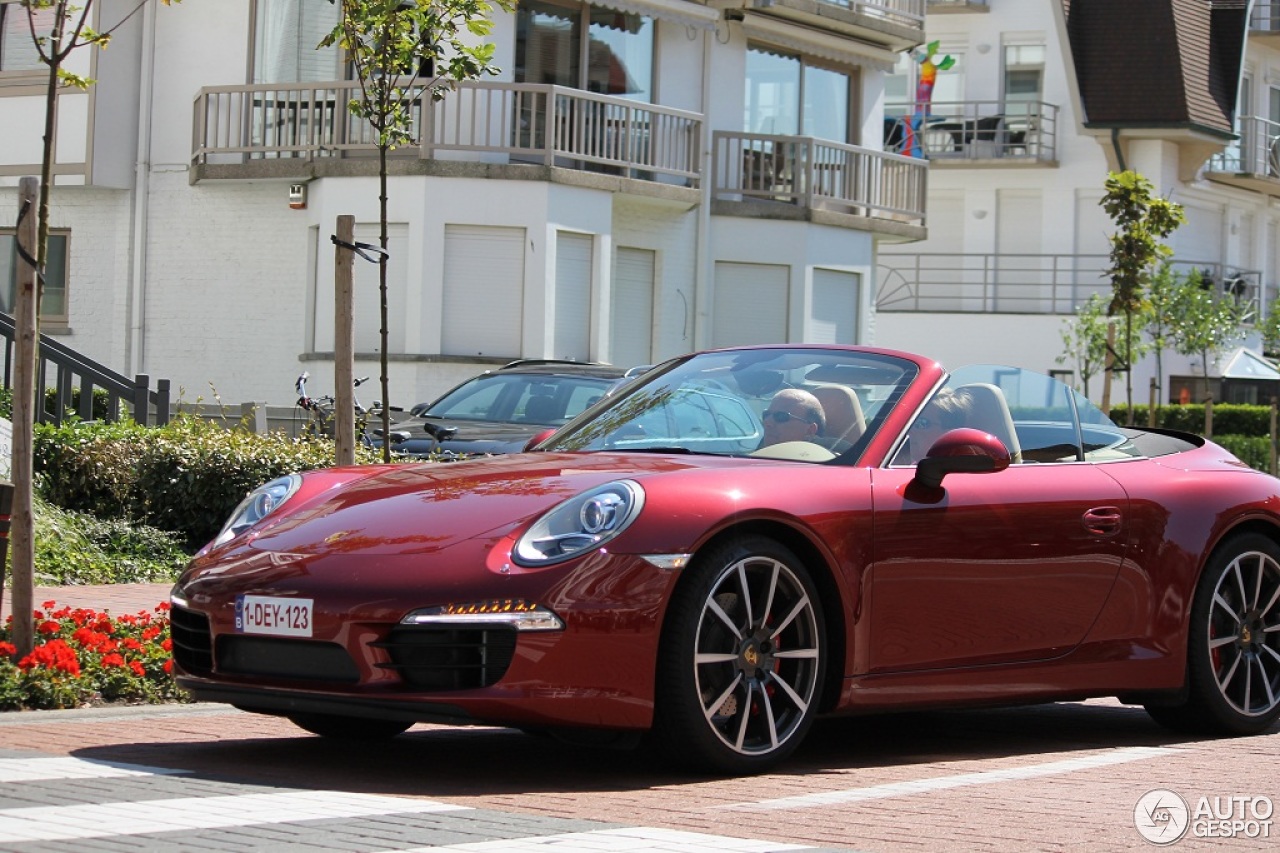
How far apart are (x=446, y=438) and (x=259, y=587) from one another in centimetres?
980

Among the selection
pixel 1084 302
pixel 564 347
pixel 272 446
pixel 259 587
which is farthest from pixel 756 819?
pixel 1084 302

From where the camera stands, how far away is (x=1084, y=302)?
143 feet

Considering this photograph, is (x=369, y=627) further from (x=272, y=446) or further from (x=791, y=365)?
(x=272, y=446)

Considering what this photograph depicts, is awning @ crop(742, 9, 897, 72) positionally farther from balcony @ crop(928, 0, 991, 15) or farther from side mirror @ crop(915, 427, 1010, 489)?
side mirror @ crop(915, 427, 1010, 489)

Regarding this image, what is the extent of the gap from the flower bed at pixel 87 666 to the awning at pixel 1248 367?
38.1 metres

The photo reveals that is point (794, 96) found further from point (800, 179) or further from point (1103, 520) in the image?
point (1103, 520)

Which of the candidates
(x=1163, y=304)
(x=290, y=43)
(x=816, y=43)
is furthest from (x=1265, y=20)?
(x=290, y=43)

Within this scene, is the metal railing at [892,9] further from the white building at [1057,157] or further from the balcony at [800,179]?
the white building at [1057,157]

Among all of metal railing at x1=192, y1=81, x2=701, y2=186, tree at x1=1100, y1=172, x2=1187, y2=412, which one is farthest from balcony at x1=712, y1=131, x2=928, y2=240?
tree at x1=1100, y1=172, x2=1187, y2=412

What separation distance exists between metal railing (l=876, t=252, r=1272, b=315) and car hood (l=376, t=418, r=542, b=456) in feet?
95.1

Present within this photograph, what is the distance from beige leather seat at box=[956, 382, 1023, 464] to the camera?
7.59m

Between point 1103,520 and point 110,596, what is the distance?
651 centimetres

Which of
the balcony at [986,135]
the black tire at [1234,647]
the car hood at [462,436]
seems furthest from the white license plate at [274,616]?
the balcony at [986,135]

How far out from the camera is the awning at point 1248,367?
1742 inches
